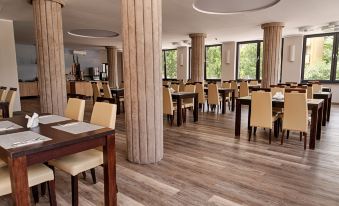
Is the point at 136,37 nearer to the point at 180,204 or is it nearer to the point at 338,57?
the point at 180,204

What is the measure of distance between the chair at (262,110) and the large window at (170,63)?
10.3 metres

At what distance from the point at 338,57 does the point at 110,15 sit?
8127 millimetres

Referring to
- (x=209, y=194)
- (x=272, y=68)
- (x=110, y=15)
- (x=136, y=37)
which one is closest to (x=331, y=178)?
(x=209, y=194)

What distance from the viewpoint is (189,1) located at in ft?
15.8

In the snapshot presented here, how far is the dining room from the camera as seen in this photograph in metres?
1.93

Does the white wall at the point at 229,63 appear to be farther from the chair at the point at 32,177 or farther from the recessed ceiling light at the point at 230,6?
the chair at the point at 32,177

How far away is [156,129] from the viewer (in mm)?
3109

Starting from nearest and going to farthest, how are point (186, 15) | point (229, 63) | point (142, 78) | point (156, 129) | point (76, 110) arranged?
point (76, 110) < point (142, 78) < point (156, 129) < point (186, 15) < point (229, 63)

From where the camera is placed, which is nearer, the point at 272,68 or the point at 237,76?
the point at 272,68

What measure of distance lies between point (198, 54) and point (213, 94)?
110 inches

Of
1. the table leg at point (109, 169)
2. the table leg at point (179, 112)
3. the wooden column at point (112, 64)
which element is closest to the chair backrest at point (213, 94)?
the table leg at point (179, 112)

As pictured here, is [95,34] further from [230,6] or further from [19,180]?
[19,180]

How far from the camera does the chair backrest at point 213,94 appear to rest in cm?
657

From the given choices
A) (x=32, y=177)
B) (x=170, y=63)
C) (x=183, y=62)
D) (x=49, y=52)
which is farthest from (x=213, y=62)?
(x=32, y=177)
